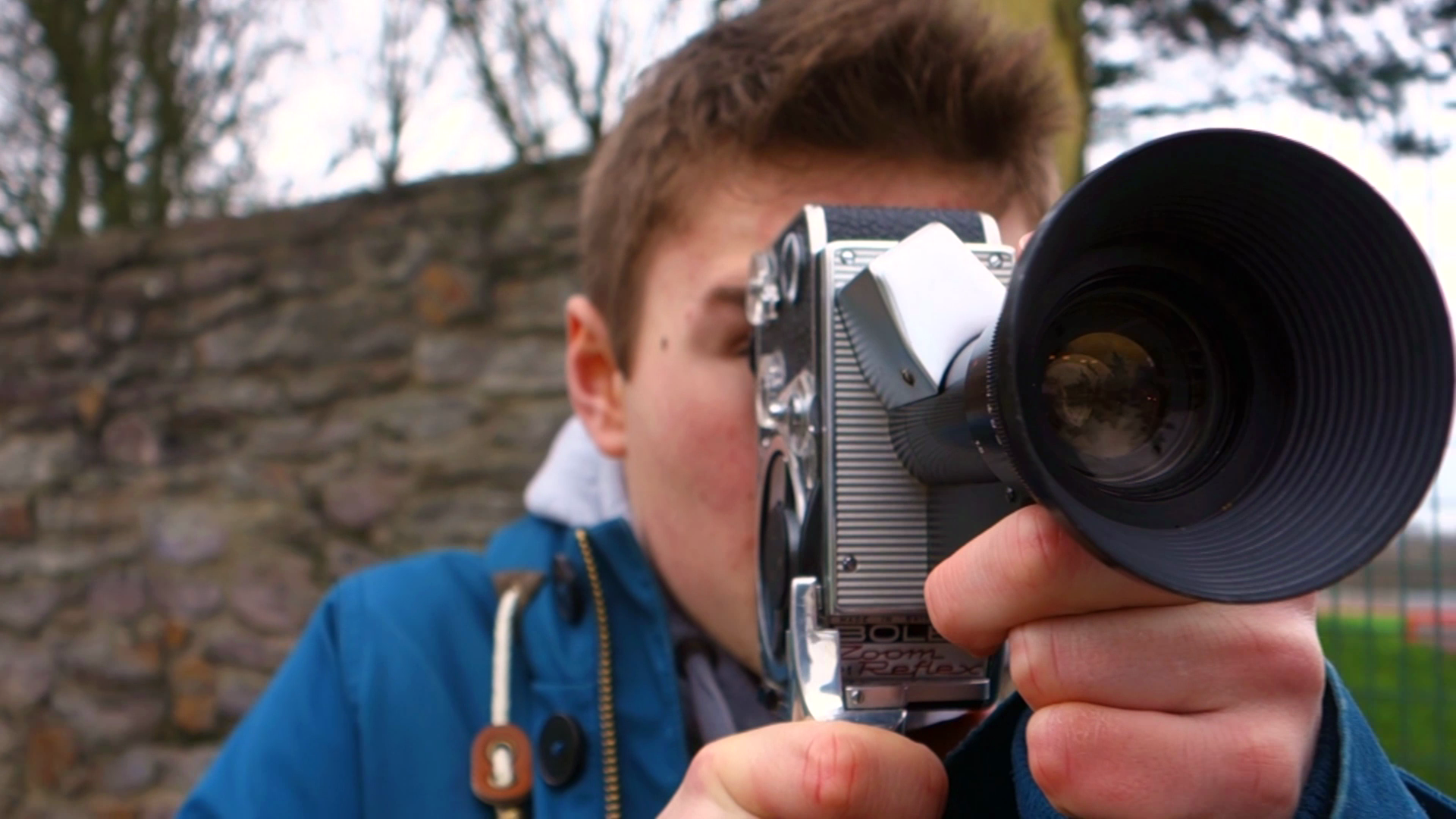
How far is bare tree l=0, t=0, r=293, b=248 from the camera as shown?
12.4ft

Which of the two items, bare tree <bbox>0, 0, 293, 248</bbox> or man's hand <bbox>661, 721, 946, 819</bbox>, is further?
bare tree <bbox>0, 0, 293, 248</bbox>

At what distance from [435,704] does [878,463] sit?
23.0 inches

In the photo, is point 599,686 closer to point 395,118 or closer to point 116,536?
point 116,536

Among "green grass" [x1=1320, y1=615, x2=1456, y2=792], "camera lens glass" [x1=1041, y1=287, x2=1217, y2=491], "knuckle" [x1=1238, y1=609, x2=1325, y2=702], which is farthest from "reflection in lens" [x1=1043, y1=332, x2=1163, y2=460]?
"green grass" [x1=1320, y1=615, x2=1456, y2=792]

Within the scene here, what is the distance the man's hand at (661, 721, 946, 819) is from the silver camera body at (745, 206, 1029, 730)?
35 millimetres

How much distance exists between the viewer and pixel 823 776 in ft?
2.06

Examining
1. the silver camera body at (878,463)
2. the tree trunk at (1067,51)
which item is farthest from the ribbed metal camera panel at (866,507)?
the tree trunk at (1067,51)

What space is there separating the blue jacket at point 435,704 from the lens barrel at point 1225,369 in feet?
1.86

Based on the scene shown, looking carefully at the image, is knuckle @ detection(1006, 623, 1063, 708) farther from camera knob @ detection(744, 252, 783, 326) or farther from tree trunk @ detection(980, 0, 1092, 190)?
tree trunk @ detection(980, 0, 1092, 190)

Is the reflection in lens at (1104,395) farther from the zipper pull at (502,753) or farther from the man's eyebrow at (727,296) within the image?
the zipper pull at (502,753)

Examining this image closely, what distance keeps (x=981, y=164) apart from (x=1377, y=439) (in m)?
0.58

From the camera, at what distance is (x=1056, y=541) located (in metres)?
0.51

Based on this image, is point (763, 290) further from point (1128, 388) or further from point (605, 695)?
point (605, 695)

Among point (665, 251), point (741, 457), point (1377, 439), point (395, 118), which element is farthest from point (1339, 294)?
point (395, 118)
